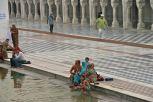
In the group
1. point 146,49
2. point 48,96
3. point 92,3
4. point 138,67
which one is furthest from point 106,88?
point 92,3

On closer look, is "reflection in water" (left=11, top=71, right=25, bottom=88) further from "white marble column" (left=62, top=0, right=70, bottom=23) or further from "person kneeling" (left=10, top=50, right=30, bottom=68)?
"white marble column" (left=62, top=0, right=70, bottom=23)

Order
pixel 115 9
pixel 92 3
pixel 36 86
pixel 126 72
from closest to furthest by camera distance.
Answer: pixel 36 86 < pixel 126 72 < pixel 115 9 < pixel 92 3

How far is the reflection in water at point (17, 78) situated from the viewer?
1589cm

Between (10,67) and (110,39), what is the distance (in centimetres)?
988

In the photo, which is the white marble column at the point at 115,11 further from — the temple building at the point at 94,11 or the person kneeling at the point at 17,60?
the person kneeling at the point at 17,60

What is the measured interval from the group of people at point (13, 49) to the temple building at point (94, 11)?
12.7 metres

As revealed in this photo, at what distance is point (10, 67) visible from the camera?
64.8ft

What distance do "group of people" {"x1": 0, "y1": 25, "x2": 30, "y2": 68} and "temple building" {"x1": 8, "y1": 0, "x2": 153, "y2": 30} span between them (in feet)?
41.7

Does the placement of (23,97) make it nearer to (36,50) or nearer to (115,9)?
(36,50)

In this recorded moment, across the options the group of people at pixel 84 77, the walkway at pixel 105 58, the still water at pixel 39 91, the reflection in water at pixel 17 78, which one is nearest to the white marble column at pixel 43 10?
the walkway at pixel 105 58

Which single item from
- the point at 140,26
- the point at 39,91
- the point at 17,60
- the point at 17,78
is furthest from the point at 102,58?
the point at 140,26

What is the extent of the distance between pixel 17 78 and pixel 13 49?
3521 mm

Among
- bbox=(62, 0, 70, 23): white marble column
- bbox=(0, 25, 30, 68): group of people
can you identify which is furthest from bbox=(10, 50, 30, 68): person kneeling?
bbox=(62, 0, 70, 23): white marble column

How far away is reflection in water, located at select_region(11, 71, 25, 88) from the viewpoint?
52.1 ft
